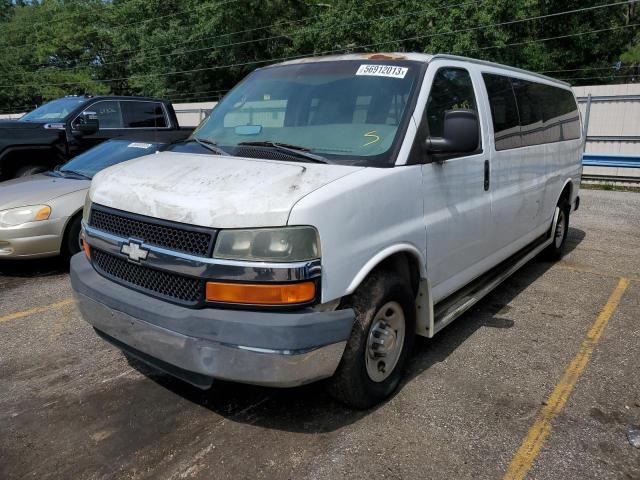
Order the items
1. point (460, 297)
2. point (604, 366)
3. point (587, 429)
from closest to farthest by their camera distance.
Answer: point (587, 429) < point (604, 366) < point (460, 297)

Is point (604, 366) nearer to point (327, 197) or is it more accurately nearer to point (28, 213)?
point (327, 197)

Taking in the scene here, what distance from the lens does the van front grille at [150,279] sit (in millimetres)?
2791

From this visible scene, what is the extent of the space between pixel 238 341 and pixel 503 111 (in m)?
3.14

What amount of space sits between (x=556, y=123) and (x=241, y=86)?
3499mm

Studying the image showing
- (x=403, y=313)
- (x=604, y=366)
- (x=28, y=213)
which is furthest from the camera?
(x=28, y=213)

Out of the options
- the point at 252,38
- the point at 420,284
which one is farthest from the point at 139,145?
the point at 252,38

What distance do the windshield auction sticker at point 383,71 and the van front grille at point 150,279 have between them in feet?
6.13

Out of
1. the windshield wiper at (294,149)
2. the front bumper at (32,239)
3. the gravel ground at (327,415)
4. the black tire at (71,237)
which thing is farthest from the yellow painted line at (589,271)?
the front bumper at (32,239)

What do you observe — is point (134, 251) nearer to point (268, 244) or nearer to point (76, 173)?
point (268, 244)

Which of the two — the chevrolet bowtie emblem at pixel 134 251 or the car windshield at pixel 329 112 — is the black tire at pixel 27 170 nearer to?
the car windshield at pixel 329 112

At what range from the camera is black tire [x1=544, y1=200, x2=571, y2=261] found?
6.63 metres

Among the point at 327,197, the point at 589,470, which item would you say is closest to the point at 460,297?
the point at 589,470

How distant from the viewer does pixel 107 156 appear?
7.09 m

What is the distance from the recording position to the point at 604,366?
396 cm
